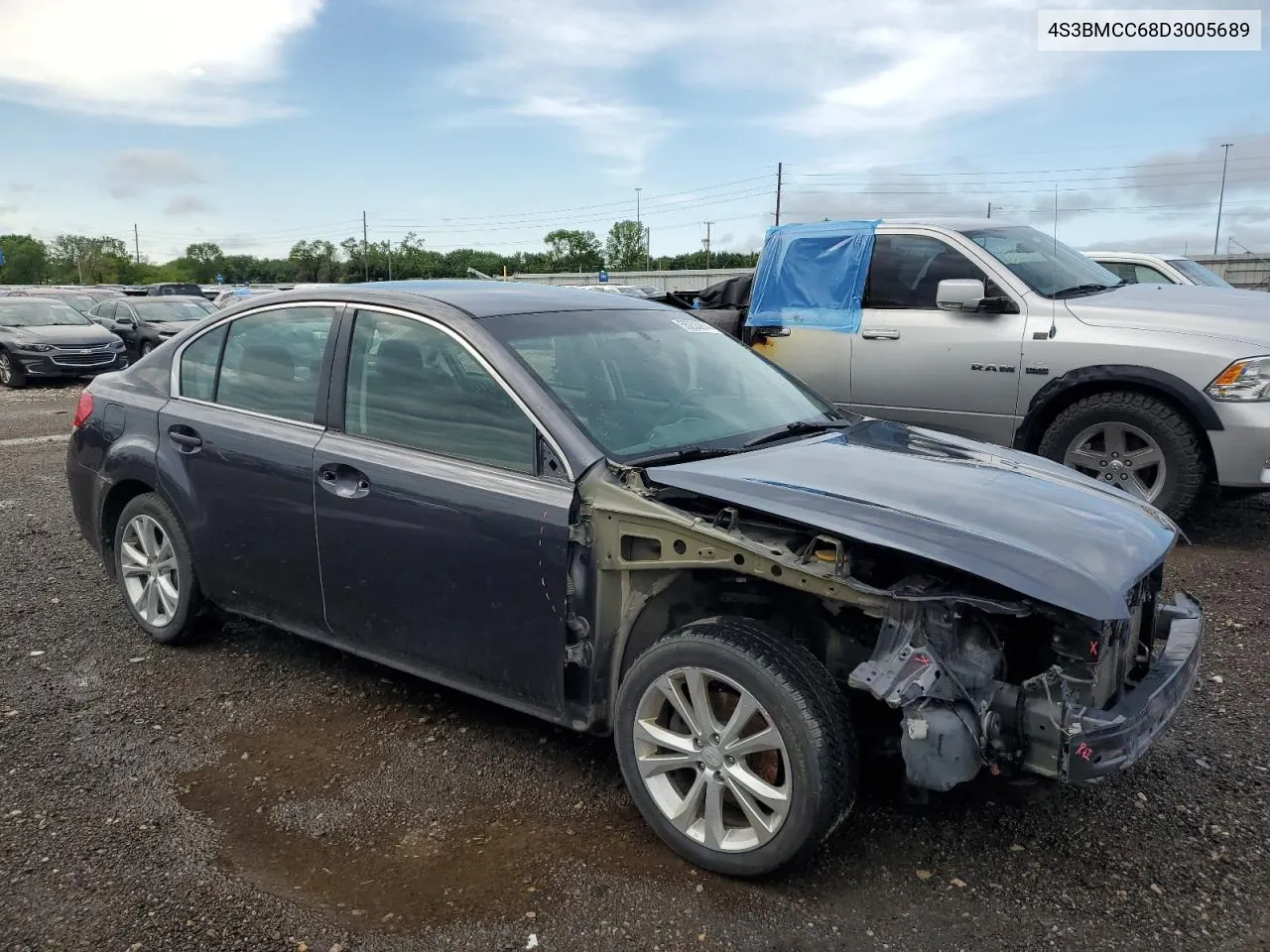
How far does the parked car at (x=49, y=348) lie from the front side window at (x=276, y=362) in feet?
49.9

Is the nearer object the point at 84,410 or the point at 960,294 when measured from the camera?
the point at 84,410

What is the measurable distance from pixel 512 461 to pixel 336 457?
0.79 meters

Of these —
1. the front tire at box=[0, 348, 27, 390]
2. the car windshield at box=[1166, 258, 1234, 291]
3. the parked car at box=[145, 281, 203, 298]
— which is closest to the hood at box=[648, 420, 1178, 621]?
the car windshield at box=[1166, 258, 1234, 291]

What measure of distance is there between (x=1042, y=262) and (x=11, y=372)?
16.9 meters

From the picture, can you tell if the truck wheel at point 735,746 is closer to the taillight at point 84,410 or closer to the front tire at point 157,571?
the front tire at point 157,571

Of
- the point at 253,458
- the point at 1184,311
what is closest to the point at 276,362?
the point at 253,458

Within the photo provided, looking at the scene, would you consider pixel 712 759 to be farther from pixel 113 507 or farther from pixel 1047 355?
pixel 1047 355

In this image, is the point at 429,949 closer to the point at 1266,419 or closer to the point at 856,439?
the point at 856,439

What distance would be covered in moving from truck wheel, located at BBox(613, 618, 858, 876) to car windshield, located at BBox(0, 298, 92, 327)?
18689 mm

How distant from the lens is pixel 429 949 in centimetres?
263

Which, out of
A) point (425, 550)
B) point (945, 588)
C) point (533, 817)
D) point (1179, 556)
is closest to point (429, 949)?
point (533, 817)

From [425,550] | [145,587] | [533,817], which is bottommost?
[533,817]

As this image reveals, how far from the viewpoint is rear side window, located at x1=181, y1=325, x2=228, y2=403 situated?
443 cm

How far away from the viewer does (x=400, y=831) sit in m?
3.21
